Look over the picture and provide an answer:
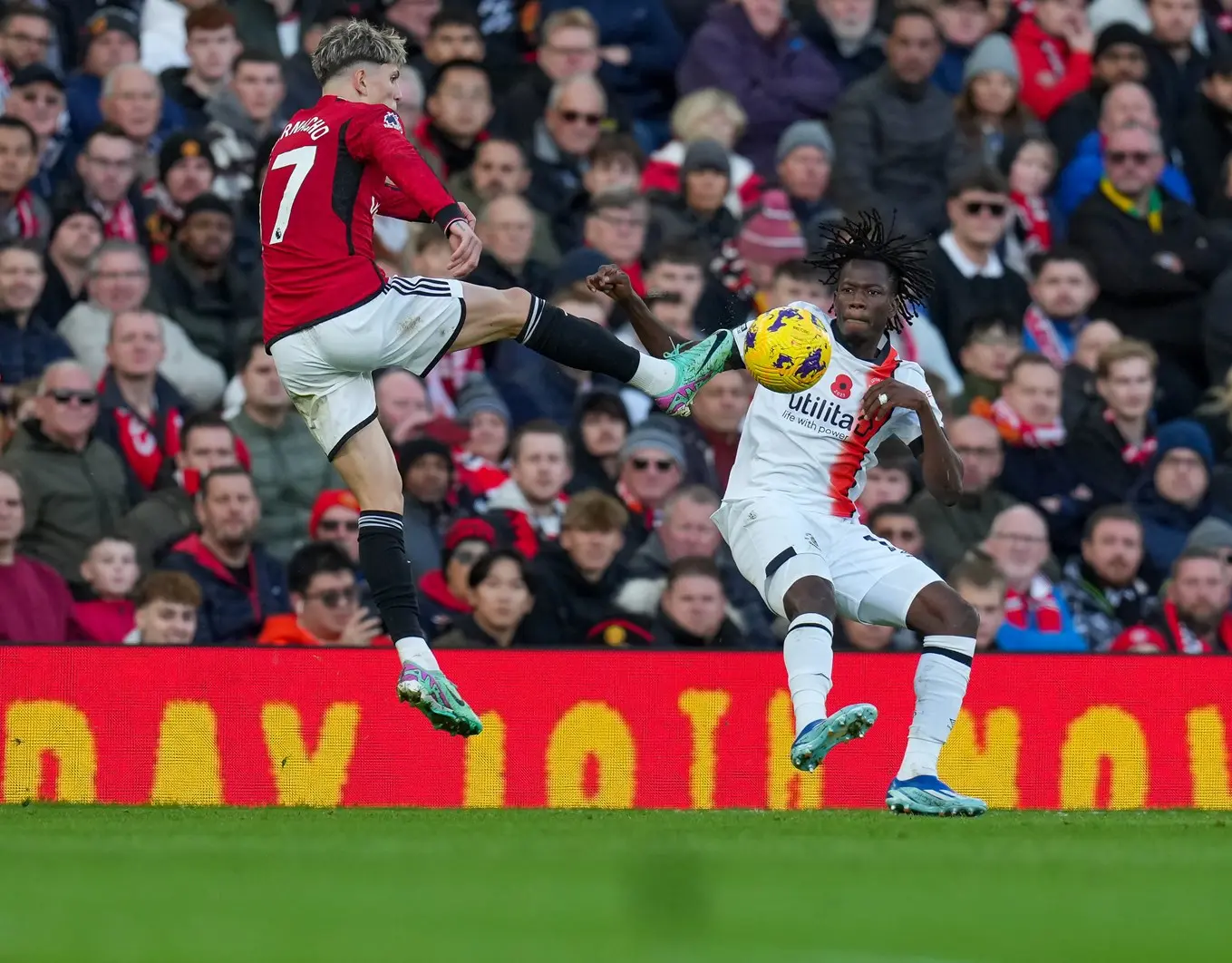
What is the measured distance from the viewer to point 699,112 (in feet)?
42.6

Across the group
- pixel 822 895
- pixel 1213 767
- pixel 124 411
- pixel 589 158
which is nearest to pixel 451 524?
pixel 124 411

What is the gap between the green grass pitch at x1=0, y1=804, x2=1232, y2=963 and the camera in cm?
434

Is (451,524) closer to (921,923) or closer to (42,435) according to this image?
(42,435)

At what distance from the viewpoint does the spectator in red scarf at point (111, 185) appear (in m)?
11.6

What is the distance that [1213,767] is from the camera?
9578 mm

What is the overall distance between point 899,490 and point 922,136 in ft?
8.77

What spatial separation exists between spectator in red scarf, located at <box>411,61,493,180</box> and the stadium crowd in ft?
0.07

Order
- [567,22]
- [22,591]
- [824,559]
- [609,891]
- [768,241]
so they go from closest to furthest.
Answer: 1. [609,891]
2. [824,559]
3. [22,591]
4. [768,241]
5. [567,22]

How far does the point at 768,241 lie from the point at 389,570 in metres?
5.05

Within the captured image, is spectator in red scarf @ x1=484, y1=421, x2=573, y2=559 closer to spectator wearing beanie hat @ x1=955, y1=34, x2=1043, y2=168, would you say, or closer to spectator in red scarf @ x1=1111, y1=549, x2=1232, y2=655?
spectator in red scarf @ x1=1111, y1=549, x2=1232, y2=655

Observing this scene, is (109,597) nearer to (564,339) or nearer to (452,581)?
(452,581)

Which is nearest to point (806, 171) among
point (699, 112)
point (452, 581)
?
point (699, 112)

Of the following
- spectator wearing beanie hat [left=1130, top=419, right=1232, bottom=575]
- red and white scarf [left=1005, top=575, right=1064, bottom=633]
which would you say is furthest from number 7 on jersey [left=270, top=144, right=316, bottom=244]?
spectator wearing beanie hat [left=1130, top=419, right=1232, bottom=575]

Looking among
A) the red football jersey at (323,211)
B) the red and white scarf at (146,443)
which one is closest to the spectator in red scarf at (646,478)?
the red and white scarf at (146,443)
